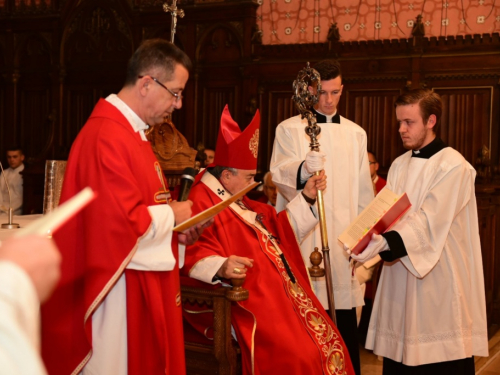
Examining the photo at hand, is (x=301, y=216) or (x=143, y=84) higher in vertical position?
(x=143, y=84)

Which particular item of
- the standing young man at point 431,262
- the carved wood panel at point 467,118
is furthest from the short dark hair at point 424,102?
the carved wood panel at point 467,118

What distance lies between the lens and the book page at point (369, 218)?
12.4 feet

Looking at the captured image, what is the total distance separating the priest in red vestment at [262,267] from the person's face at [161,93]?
908 millimetres

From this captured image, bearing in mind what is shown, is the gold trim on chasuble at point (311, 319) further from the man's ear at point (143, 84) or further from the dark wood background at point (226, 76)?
the dark wood background at point (226, 76)

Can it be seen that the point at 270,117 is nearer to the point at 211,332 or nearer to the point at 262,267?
the point at 262,267

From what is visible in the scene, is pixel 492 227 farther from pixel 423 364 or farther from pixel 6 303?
pixel 6 303

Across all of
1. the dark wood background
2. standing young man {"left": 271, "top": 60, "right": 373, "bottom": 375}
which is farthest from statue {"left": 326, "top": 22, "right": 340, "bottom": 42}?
standing young man {"left": 271, "top": 60, "right": 373, "bottom": 375}

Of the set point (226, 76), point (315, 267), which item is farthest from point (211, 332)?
point (226, 76)

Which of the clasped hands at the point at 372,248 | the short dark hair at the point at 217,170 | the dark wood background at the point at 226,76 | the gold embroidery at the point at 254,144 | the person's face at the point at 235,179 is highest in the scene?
the dark wood background at the point at 226,76

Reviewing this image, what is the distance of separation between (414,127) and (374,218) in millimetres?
677

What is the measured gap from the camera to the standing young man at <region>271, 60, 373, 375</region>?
173 inches

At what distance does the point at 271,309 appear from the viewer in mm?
3592

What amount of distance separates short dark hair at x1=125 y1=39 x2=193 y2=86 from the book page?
1511 mm

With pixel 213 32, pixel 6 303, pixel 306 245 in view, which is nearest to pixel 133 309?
pixel 6 303
